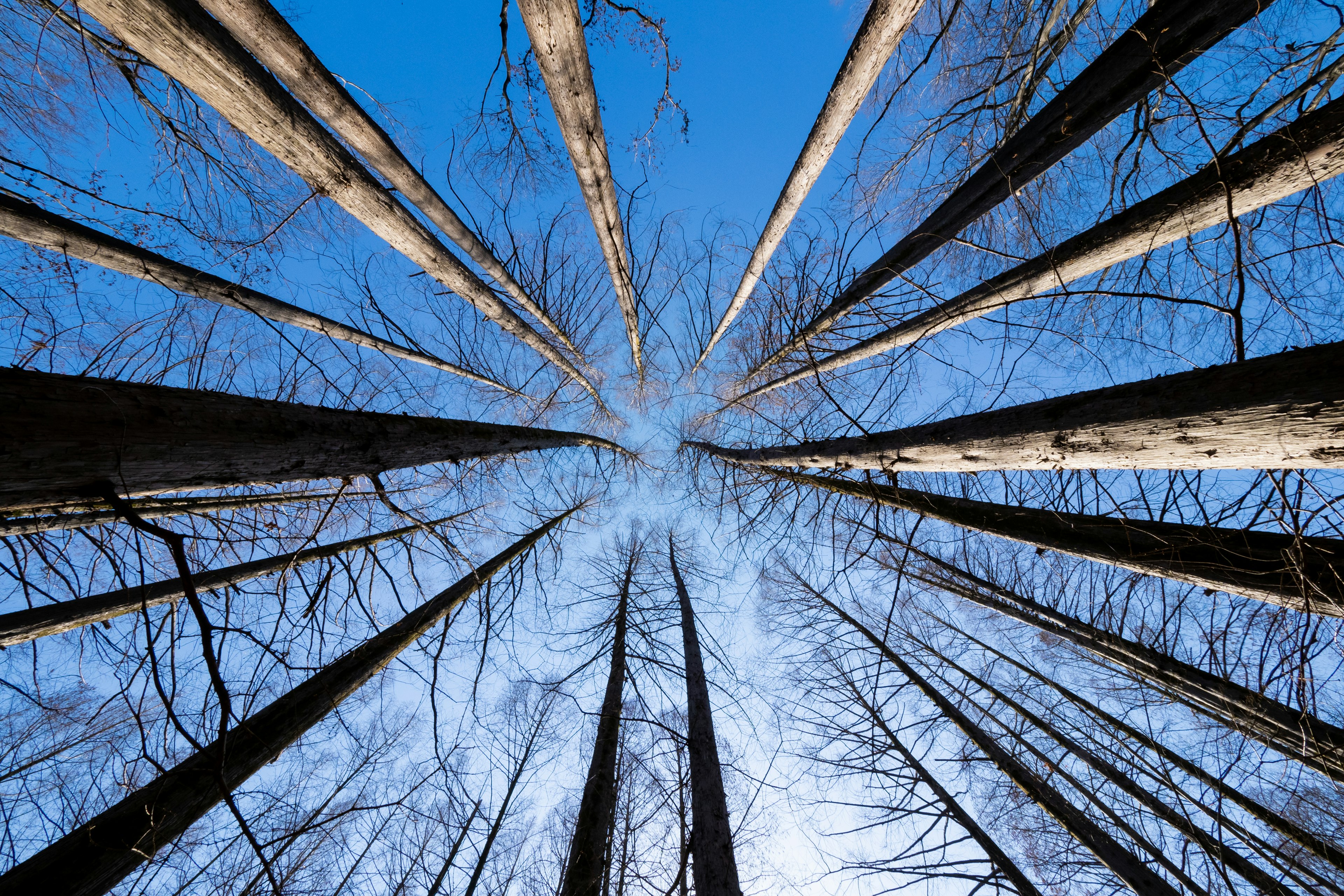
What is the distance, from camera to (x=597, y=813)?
13.1 ft

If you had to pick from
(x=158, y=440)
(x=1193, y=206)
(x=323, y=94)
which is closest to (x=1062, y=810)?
(x=1193, y=206)

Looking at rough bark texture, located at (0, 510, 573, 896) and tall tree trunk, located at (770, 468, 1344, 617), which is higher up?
tall tree trunk, located at (770, 468, 1344, 617)

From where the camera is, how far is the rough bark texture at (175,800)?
2.20 metres

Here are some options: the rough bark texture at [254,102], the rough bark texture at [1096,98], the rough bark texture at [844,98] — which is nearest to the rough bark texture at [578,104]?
the rough bark texture at [254,102]

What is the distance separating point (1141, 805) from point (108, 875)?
383 inches

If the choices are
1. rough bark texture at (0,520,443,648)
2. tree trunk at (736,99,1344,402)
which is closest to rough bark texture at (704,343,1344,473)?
tree trunk at (736,99,1344,402)

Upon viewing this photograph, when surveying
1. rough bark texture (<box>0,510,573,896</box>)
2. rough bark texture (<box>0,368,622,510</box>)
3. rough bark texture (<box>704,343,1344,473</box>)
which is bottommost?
rough bark texture (<box>0,510,573,896</box>)

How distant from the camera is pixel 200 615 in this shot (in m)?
1.65

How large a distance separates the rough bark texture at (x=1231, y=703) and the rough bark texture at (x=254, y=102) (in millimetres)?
6894

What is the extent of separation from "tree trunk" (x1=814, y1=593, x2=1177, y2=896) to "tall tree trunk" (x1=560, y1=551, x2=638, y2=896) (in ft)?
10.1

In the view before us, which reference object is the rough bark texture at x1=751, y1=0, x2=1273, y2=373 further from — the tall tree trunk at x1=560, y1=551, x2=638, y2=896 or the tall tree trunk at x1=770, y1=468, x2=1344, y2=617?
the tall tree trunk at x1=560, y1=551, x2=638, y2=896

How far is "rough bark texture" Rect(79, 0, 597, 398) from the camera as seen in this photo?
8.05ft

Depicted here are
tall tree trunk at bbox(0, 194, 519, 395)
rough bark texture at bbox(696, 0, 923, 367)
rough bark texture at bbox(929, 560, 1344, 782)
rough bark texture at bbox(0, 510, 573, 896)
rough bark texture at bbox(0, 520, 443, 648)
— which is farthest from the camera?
tall tree trunk at bbox(0, 194, 519, 395)

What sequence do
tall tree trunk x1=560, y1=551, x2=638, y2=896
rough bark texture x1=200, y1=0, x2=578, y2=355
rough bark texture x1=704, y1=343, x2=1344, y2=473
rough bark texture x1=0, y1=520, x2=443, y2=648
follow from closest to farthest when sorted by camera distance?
rough bark texture x1=704, y1=343, x2=1344, y2=473 → rough bark texture x1=200, y1=0, x2=578, y2=355 → tall tree trunk x1=560, y1=551, x2=638, y2=896 → rough bark texture x1=0, y1=520, x2=443, y2=648
